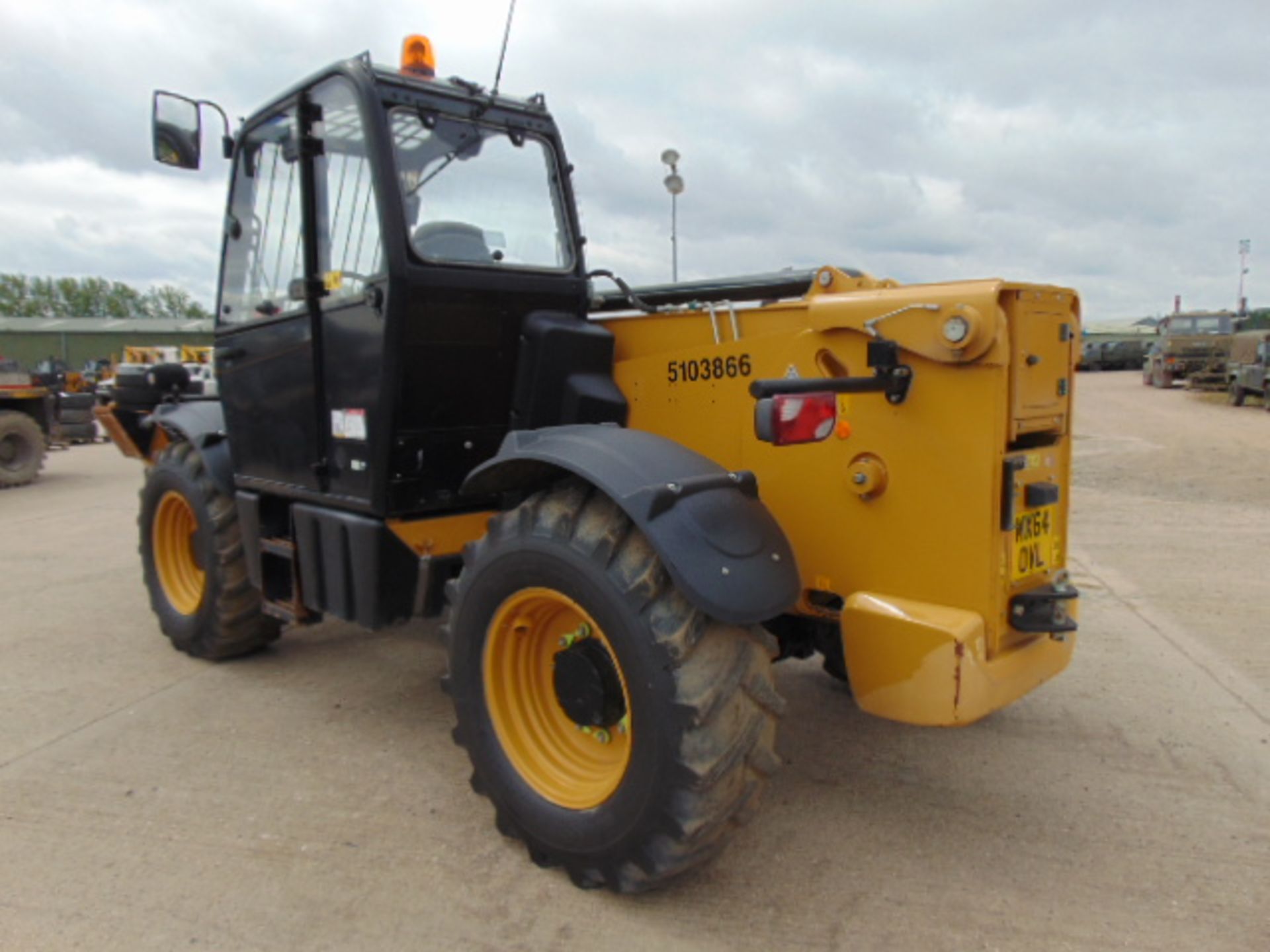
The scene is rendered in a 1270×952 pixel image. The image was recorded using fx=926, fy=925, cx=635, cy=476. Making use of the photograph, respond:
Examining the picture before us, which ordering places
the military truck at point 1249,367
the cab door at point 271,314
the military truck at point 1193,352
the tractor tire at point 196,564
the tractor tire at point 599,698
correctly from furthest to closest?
the military truck at point 1193,352 < the military truck at point 1249,367 < the tractor tire at point 196,564 < the cab door at point 271,314 < the tractor tire at point 599,698

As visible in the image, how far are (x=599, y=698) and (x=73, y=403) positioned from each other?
16055 millimetres

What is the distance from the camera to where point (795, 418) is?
100 inches

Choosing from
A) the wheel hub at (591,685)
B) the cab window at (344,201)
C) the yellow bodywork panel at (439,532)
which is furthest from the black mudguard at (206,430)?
the wheel hub at (591,685)

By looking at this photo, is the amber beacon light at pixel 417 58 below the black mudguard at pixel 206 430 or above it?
above

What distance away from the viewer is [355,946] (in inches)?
99.1

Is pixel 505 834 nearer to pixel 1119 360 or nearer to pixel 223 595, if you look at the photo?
pixel 223 595

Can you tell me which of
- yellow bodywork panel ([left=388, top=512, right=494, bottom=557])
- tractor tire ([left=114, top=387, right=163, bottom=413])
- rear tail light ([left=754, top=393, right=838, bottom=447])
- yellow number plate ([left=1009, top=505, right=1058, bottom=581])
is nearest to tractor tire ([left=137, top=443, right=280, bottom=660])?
tractor tire ([left=114, top=387, right=163, bottom=413])

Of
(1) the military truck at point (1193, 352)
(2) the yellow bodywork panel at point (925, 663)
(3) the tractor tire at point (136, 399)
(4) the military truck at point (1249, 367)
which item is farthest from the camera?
(1) the military truck at point (1193, 352)

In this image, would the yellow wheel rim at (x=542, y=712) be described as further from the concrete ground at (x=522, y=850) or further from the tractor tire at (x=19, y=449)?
the tractor tire at (x=19, y=449)

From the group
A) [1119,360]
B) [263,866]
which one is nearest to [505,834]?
[263,866]

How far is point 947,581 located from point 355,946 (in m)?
1.94

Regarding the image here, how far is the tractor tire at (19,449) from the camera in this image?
11.8 metres

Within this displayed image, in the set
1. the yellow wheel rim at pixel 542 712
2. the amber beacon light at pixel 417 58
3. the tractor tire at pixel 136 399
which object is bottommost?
the yellow wheel rim at pixel 542 712

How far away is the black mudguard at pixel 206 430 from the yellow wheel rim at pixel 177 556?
18.1 inches
